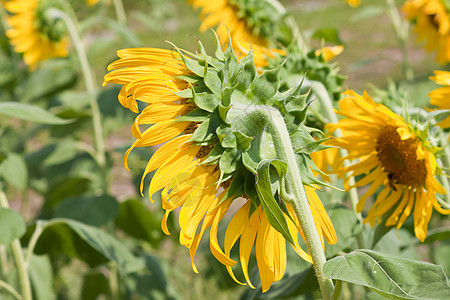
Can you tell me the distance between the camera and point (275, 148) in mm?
705

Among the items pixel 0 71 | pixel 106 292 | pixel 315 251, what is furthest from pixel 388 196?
pixel 0 71

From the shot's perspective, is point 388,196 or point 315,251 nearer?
point 315,251

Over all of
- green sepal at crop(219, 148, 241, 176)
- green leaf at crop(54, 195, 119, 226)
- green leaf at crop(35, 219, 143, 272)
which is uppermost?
green sepal at crop(219, 148, 241, 176)

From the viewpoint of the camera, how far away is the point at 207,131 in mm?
698

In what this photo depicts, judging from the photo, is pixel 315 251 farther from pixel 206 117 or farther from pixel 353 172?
pixel 353 172

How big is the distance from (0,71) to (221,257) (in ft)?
7.67

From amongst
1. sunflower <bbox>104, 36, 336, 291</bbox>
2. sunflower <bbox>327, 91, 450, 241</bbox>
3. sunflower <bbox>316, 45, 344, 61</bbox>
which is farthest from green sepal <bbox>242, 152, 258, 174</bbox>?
sunflower <bbox>316, 45, 344, 61</bbox>

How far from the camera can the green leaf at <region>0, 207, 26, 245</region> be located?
117 cm

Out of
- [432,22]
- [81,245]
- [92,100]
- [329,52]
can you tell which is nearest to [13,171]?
[81,245]

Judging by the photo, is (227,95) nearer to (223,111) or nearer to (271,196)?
(223,111)

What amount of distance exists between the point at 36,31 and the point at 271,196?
1813mm

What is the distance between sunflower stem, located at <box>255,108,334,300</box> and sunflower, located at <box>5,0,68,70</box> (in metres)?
1.67

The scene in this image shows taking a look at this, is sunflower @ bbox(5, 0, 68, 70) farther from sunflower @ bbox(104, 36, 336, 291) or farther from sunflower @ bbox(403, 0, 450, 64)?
sunflower @ bbox(104, 36, 336, 291)

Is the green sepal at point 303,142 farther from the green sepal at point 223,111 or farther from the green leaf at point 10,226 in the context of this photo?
the green leaf at point 10,226
